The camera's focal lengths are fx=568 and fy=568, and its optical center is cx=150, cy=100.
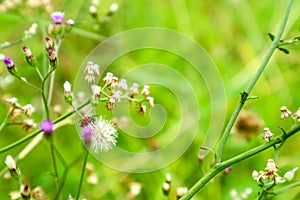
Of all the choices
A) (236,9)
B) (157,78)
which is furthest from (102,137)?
(236,9)

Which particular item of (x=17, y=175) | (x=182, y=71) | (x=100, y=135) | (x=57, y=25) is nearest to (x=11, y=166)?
(x=17, y=175)

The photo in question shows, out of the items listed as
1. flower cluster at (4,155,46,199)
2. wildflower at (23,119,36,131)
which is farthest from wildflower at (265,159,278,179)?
wildflower at (23,119,36,131)

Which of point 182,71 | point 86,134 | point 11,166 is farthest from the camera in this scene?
point 182,71

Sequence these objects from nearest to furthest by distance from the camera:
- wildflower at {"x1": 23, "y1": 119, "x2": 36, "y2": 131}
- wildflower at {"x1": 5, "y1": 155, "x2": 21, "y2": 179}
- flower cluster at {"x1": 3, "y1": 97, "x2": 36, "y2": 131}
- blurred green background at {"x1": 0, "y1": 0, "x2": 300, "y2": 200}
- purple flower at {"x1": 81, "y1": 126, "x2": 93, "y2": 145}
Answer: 1. purple flower at {"x1": 81, "y1": 126, "x2": 93, "y2": 145}
2. wildflower at {"x1": 5, "y1": 155, "x2": 21, "y2": 179}
3. flower cluster at {"x1": 3, "y1": 97, "x2": 36, "y2": 131}
4. wildflower at {"x1": 23, "y1": 119, "x2": 36, "y2": 131}
5. blurred green background at {"x1": 0, "y1": 0, "x2": 300, "y2": 200}

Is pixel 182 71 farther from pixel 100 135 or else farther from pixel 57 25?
pixel 100 135

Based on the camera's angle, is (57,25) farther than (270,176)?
Yes

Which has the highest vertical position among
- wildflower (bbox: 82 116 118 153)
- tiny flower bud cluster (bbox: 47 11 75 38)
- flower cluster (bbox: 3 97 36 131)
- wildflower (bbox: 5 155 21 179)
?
tiny flower bud cluster (bbox: 47 11 75 38)

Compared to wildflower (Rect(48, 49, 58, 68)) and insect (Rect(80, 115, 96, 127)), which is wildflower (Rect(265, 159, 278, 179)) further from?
wildflower (Rect(48, 49, 58, 68))
